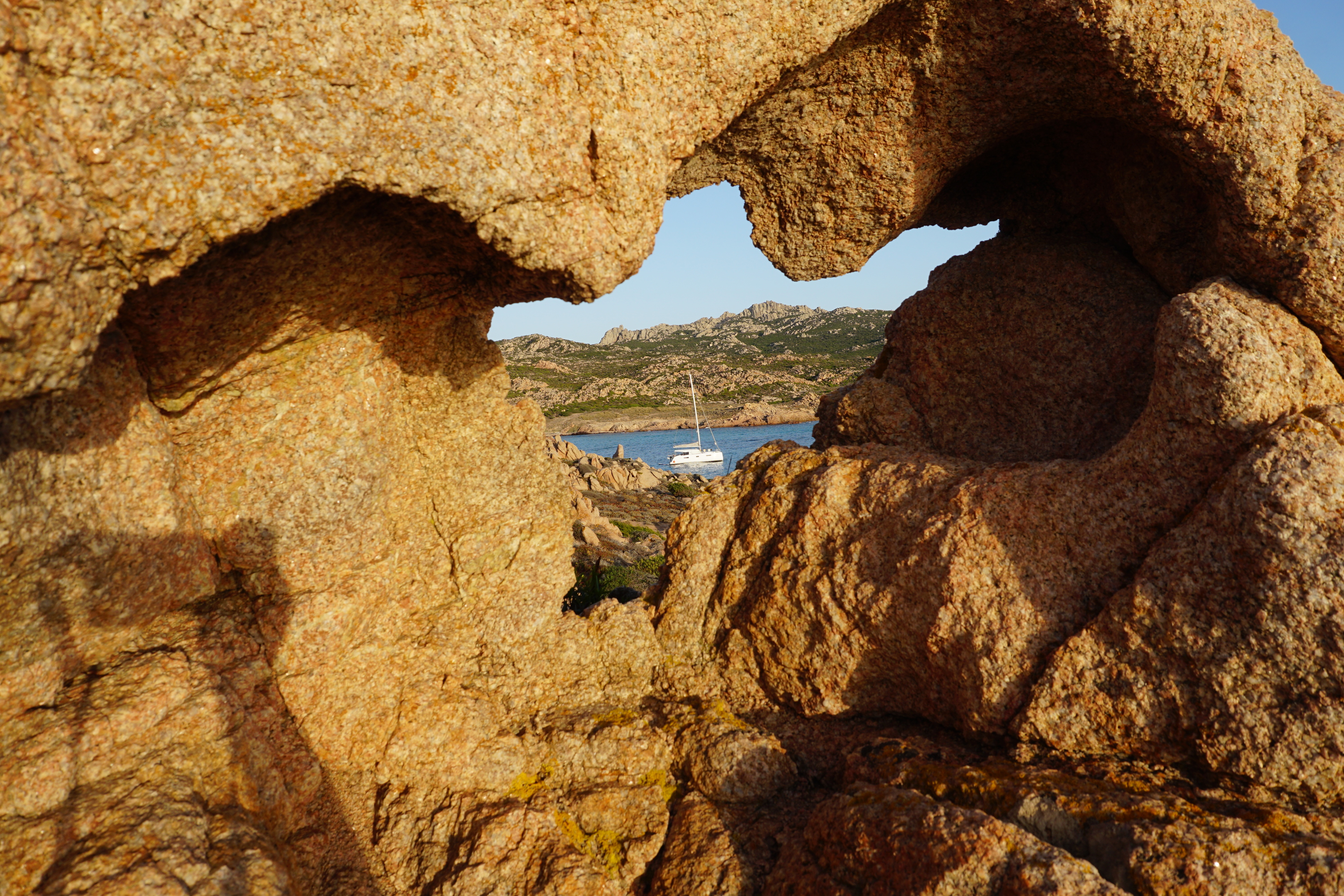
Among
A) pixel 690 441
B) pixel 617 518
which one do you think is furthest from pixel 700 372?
pixel 617 518

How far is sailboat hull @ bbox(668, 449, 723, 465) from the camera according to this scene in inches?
2707

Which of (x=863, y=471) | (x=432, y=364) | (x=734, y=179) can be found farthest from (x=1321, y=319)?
(x=432, y=364)

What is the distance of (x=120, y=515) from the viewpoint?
517cm

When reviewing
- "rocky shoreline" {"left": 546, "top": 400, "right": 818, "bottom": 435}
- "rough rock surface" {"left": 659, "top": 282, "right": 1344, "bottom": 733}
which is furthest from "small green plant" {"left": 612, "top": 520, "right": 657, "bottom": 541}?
"rocky shoreline" {"left": 546, "top": 400, "right": 818, "bottom": 435}

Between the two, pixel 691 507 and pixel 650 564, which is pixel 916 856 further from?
pixel 650 564

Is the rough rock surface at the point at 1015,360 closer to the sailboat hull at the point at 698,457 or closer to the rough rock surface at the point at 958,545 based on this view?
the rough rock surface at the point at 958,545

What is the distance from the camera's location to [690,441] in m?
114

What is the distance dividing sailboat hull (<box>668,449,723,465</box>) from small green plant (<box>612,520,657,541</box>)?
40938 millimetres

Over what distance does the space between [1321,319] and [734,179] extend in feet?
18.2

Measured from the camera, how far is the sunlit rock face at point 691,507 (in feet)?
14.8

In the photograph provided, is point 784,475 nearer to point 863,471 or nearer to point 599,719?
point 863,471

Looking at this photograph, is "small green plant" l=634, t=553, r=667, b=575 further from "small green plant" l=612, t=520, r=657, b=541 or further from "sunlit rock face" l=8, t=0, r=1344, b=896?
"sunlit rock face" l=8, t=0, r=1344, b=896

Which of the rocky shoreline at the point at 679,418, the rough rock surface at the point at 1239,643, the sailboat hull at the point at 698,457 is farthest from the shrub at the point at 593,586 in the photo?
the rocky shoreline at the point at 679,418

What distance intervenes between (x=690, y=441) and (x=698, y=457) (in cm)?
4572
